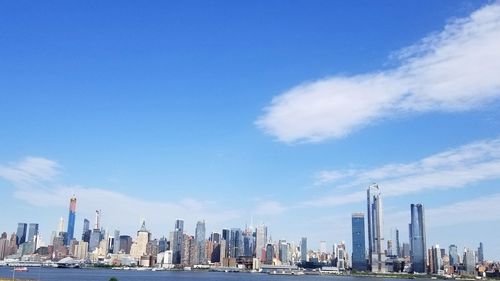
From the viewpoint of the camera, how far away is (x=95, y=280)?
Result: 197875 millimetres

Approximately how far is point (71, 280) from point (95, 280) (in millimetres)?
9574

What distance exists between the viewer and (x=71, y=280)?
192 m
